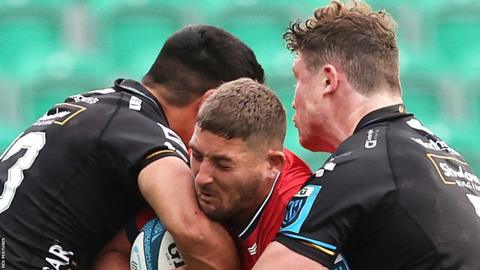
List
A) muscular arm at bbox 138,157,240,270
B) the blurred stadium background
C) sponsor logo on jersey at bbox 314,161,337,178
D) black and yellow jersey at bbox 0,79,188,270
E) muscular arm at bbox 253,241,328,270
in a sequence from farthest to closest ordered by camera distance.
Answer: the blurred stadium background < black and yellow jersey at bbox 0,79,188,270 < muscular arm at bbox 138,157,240,270 < sponsor logo on jersey at bbox 314,161,337,178 < muscular arm at bbox 253,241,328,270

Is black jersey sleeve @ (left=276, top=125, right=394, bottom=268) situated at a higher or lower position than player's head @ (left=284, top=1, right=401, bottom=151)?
lower

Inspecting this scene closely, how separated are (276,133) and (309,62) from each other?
1.17 ft

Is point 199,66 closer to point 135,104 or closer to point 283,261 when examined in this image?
point 135,104

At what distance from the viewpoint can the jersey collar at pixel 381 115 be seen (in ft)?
11.1

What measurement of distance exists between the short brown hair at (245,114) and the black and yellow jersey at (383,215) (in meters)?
0.23

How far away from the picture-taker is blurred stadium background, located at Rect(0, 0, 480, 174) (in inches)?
338

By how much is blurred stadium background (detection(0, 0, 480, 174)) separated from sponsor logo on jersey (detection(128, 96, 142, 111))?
464 centimetres

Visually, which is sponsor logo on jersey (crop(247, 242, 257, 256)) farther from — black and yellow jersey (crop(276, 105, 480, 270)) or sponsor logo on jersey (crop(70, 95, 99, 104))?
sponsor logo on jersey (crop(70, 95, 99, 104))

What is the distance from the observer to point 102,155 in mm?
3582

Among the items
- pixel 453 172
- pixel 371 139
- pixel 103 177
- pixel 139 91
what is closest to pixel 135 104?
pixel 139 91

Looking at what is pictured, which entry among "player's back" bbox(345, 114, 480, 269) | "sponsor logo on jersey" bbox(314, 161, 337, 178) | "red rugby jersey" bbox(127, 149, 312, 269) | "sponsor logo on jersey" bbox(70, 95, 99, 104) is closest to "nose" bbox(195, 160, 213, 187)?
"red rugby jersey" bbox(127, 149, 312, 269)

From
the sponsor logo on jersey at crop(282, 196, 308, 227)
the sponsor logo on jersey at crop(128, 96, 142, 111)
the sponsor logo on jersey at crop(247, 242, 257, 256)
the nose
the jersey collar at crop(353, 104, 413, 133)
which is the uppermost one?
the jersey collar at crop(353, 104, 413, 133)

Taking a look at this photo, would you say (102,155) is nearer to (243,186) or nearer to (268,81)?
(243,186)

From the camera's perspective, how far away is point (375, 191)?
311 centimetres
